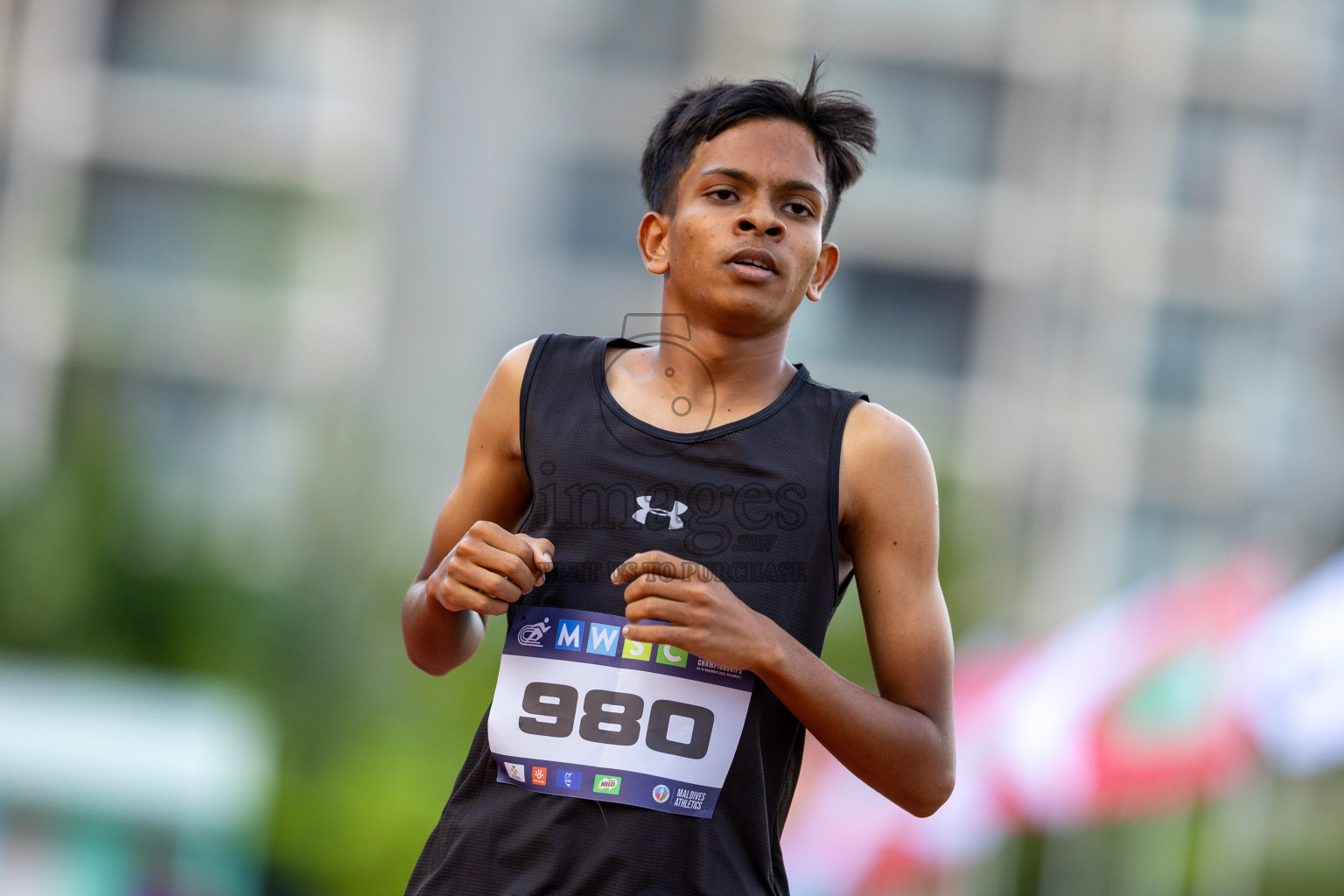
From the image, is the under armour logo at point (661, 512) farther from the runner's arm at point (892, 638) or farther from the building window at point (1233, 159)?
the building window at point (1233, 159)

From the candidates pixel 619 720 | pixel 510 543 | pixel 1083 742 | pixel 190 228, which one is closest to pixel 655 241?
pixel 510 543

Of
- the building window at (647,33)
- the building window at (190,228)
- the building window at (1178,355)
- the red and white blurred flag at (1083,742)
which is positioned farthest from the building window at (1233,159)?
the building window at (190,228)

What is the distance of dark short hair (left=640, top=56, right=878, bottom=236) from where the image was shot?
242 cm

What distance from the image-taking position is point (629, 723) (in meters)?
2.17

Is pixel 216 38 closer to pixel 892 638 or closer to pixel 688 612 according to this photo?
pixel 892 638

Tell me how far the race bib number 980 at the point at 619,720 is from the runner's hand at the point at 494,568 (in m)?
0.15

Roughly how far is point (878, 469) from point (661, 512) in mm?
345

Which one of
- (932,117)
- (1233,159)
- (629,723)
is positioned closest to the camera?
(629,723)

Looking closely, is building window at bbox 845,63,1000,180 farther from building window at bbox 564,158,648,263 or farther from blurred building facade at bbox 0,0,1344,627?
building window at bbox 564,158,648,263

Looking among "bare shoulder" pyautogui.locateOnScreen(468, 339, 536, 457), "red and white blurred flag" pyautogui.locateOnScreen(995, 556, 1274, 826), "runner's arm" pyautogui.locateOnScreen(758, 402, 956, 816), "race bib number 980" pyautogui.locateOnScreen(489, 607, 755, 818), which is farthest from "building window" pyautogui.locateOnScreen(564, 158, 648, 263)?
"race bib number 980" pyautogui.locateOnScreen(489, 607, 755, 818)

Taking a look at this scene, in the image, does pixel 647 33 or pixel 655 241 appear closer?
pixel 655 241

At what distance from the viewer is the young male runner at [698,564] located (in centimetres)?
214

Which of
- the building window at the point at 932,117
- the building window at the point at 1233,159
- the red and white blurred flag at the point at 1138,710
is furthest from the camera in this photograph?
the building window at the point at 1233,159

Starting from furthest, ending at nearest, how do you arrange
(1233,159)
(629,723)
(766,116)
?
(1233,159)
(766,116)
(629,723)
